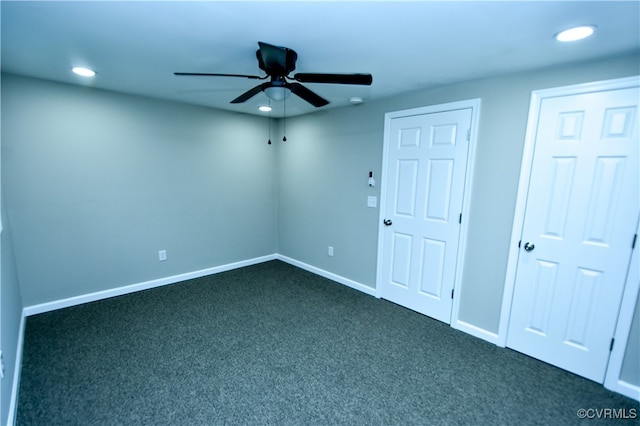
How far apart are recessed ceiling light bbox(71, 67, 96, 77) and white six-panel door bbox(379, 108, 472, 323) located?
2.81 meters

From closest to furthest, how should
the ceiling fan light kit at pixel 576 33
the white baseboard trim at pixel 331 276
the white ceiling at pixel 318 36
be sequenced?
1. the white ceiling at pixel 318 36
2. the ceiling fan light kit at pixel 576 33
3. the white baseboard trim at pixel 331 276

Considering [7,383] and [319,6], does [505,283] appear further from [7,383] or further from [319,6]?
[7,383]

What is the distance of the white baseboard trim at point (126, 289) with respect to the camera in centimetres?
290

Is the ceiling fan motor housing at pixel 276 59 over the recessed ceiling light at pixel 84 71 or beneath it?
beneath

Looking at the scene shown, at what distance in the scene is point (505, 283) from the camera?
8.04 feet

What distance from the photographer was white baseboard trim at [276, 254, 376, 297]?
3549 mm

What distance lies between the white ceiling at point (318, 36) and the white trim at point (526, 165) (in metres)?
0.18

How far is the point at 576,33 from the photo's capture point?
1589mm

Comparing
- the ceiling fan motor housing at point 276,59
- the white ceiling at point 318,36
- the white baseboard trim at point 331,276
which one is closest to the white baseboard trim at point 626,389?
the white baseboard trim at point 331,276

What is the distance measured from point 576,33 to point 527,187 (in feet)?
3.55

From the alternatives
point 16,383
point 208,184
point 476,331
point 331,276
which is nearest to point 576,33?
point 476,331

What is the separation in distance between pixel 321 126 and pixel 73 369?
11.3 ft

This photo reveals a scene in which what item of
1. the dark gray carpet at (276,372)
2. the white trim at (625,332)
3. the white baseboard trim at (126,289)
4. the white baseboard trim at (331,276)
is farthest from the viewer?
the white baseboard trim at (331,276)

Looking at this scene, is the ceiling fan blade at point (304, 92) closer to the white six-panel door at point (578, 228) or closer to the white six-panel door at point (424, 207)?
the white six-panel door at point (424, 207)
